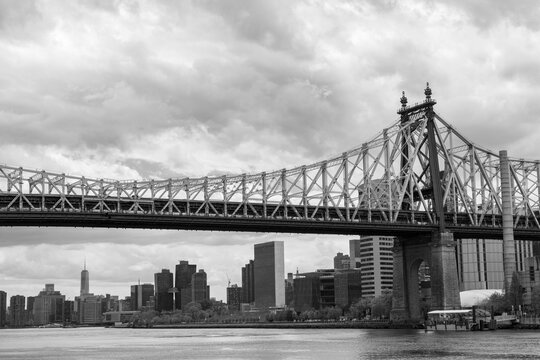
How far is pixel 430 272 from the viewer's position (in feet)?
411

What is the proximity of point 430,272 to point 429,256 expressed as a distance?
2158mm

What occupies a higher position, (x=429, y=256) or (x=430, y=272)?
(x=429, y=256)

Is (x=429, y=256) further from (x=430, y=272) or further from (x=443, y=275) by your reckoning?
(x=443, y=275)

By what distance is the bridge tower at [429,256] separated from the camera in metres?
123

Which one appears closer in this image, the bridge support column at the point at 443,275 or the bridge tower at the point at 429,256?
the bridge support column at the point at 443,275

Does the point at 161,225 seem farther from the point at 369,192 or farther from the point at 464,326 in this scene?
the point at 464,326

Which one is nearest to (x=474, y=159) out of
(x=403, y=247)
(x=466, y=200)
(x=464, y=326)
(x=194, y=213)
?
(x=466, y=200)

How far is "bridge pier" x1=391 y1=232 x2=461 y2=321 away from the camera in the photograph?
122562mm

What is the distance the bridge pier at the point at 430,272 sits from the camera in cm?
12256

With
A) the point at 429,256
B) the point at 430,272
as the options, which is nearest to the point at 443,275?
the point at 430,272

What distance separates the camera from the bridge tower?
12288 centimetres

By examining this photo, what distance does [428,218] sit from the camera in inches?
5037

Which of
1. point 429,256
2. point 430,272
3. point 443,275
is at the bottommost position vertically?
point 443,275

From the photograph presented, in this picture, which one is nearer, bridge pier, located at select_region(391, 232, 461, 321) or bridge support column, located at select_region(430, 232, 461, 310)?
bridge support column, located at select_region(430, 232, 461, 310)
